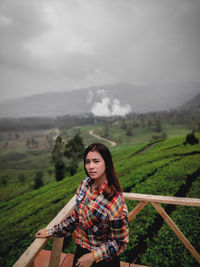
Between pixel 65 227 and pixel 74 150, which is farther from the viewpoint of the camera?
pixel 74 150

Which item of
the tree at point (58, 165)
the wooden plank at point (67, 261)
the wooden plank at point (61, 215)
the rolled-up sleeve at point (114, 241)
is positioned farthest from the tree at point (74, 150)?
the rolled-up sleeve at point (114, 241)

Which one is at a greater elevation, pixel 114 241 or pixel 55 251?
pixel 114 241

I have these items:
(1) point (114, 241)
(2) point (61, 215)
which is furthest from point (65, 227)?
(1) point (114, 241)

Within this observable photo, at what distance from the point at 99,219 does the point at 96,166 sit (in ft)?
2.44

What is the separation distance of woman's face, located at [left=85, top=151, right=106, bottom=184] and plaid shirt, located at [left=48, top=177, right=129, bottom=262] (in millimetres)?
147

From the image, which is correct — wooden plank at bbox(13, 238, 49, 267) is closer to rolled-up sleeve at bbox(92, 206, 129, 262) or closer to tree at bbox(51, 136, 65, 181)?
rolled-up sleeve at bbox(92, 206, 129, 262)

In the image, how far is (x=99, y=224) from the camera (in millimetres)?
2078

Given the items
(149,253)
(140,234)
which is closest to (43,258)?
(149,253)

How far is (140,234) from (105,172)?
4423mm

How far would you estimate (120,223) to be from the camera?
6.31 ft

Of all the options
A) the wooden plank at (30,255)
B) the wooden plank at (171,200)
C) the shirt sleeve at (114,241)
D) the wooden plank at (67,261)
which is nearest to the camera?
A: the wooden plank at (30,255)

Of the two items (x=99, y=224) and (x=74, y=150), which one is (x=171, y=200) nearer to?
(x=99, y=224)

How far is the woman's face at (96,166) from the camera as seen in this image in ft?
7.53

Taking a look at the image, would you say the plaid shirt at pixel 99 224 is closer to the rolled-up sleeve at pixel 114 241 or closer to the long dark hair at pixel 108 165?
the rolled-up sleeve at pixel 114 241
